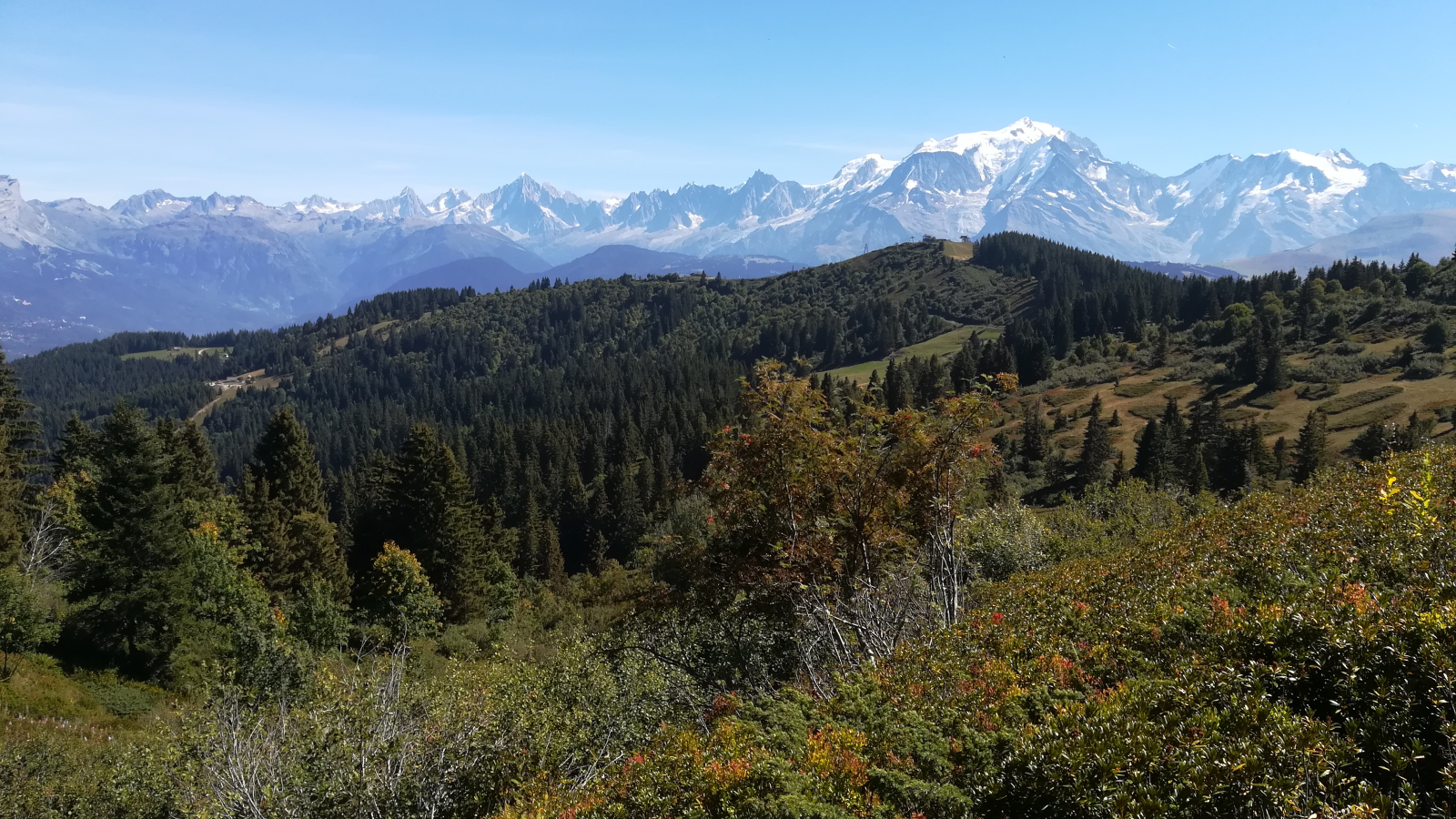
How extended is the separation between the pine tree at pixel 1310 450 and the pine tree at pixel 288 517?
83.1 m

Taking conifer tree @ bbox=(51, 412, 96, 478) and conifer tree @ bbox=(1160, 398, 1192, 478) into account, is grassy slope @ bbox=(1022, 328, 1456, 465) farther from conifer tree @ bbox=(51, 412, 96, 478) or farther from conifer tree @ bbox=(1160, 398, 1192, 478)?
conifer tree @ bbox=(51, 412, 96, 478)

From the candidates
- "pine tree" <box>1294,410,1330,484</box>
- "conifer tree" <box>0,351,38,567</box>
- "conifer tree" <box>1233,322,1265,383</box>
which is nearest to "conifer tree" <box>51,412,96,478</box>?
"conifer tree" <box>0,351,38,567</box>

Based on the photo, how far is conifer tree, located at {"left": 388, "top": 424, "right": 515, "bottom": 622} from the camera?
4991cm

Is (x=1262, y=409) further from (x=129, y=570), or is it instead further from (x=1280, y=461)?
(x=129, y=570)

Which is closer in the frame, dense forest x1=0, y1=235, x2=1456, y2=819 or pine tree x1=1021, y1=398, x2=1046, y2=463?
dense forest x1=0, y1=235, x2=1456, y2=819

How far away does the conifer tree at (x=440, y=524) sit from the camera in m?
49.9

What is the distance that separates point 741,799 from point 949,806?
2.33 meters

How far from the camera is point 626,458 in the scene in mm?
110562

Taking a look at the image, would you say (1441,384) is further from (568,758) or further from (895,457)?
(568,758)

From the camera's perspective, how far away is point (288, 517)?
4934cm

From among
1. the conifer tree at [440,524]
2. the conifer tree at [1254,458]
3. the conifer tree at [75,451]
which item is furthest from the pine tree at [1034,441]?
the conifer tree at [75,451]

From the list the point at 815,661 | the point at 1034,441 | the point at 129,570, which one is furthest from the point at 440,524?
the point at 1034,441

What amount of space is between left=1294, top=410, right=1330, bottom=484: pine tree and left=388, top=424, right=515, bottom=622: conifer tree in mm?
73380

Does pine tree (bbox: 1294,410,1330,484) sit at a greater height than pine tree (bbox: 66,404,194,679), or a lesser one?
lesser
